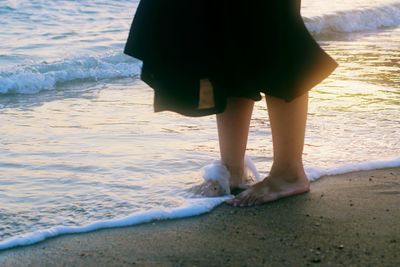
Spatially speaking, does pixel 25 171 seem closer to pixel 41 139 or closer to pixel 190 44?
pixel 41 139

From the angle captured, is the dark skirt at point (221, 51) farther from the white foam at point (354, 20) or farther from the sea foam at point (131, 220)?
the white foam at point (354, 20)

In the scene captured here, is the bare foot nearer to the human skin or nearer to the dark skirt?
the human skin

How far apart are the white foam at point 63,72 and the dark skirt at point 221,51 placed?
4012 mm

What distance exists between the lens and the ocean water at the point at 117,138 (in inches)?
117

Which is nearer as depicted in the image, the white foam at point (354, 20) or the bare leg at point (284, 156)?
the bare leg at point (284, 156)

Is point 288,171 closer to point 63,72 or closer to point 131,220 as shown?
point 131,220

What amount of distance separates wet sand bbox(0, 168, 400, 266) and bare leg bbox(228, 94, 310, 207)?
2.2 inches

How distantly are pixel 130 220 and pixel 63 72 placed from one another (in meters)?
4.96

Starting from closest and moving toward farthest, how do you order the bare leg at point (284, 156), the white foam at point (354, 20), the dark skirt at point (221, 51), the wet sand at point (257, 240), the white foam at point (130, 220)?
the wet sand at point (257, 240) < the white foam at point (130, 220) < the dark skirt at point (221, 51) < the bare leg at point (284, 156) < the white foam at point (354, 20)

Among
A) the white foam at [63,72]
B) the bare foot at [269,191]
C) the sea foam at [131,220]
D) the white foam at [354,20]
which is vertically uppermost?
the bare foot at [269,191]

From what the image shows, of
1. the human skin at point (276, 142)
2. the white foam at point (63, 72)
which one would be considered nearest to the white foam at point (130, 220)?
the human skin at point (276, 142)

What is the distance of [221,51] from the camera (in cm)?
274

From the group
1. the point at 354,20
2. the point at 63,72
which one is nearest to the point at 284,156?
the point at 63,72

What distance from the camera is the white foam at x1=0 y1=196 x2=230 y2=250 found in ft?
8.55
